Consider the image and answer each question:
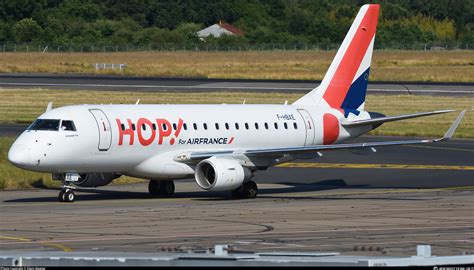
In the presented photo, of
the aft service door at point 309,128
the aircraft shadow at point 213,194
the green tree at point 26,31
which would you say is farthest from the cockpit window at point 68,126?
the green tree at point 26,31

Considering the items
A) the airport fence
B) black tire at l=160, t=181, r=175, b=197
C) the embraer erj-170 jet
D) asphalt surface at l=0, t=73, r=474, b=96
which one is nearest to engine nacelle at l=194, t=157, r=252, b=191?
the embraer erj-170 jet

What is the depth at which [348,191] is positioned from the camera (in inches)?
1663

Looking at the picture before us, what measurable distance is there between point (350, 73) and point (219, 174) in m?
10.1

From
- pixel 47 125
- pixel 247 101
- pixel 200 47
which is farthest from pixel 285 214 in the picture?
pixel 200 47

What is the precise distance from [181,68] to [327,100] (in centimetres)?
8527

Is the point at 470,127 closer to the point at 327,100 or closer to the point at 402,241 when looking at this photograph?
the point at 327,100

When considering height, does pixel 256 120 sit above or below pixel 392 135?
below

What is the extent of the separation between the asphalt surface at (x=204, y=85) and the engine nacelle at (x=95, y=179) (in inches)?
2003

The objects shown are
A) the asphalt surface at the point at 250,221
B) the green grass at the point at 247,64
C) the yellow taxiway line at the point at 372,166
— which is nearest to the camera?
the asphalt surface at the point at 250,221

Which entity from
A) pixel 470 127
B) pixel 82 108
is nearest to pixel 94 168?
pixel 82 108

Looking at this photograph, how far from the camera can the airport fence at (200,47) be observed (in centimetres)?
17338

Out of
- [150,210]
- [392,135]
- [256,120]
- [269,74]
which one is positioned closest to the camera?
[150,210]

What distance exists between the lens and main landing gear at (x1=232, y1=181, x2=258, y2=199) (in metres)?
39.8

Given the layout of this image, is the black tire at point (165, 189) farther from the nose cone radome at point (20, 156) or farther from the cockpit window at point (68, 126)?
the nose cone radome at point (20, 156)
